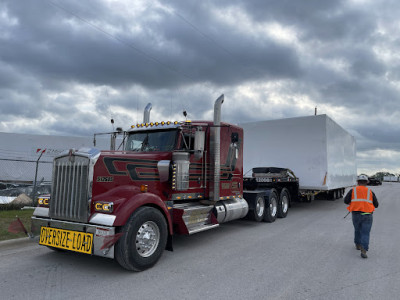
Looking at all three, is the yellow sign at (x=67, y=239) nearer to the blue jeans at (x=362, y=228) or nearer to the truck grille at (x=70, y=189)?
the truck grille at (x=70, y=189)

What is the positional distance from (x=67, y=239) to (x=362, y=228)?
5315mm

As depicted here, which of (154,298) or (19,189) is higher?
(19,189)

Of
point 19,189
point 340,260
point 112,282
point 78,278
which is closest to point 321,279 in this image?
point 340,260

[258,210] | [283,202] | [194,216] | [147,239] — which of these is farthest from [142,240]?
[283,202]

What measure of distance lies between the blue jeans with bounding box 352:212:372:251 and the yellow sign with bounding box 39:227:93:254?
16.0ft

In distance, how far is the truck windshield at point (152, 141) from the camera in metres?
6.06

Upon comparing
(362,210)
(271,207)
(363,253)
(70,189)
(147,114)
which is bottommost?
(363,253)

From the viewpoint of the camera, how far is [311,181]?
1122 centimetres

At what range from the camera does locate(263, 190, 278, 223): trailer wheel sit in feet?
31.1

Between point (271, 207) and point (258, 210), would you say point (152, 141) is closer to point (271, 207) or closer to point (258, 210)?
point (258, 210)

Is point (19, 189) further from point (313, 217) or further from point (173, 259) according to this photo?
point (313, 217)

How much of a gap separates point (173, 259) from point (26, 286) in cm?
231

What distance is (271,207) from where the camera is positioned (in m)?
9.84

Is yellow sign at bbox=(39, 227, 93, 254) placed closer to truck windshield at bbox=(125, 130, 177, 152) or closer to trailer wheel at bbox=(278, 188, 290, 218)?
truck windshield at bbox=(125, 130, 177, 152)
